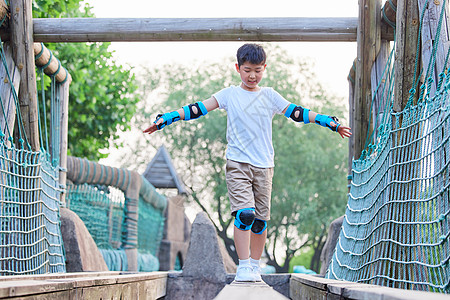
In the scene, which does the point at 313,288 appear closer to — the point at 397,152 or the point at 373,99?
the point at 397,152

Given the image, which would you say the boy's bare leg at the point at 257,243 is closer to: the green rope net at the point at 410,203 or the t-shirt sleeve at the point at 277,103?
the green rope net at the point at 410,203

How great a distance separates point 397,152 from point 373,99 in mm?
1615

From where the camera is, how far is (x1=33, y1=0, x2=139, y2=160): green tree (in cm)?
1372

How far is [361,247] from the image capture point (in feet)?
14.8

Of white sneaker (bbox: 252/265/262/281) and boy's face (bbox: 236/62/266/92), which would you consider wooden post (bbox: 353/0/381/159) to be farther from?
white sneaker (bbox: 252/265/262/281)

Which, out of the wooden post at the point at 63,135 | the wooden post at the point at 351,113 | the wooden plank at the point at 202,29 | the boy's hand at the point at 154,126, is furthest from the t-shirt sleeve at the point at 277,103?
the wooden post at the point at 63,135

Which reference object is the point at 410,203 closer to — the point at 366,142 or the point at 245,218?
the point at 245,218

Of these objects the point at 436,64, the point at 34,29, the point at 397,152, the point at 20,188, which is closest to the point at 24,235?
the point at 20,188

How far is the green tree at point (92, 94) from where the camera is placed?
13.7 meters

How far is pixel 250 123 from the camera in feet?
14.9

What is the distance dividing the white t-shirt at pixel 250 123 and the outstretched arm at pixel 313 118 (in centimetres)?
9

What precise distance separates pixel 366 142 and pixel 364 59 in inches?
30.3

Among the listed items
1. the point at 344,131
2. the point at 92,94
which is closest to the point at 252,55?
the point at 344,131

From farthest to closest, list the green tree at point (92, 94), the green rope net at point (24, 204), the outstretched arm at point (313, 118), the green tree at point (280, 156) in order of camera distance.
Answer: the green tree at point (280, 156), the green tree at point (92, 94), the green rope net at point (24, 204), the outstretched arm at point (313, 118)
